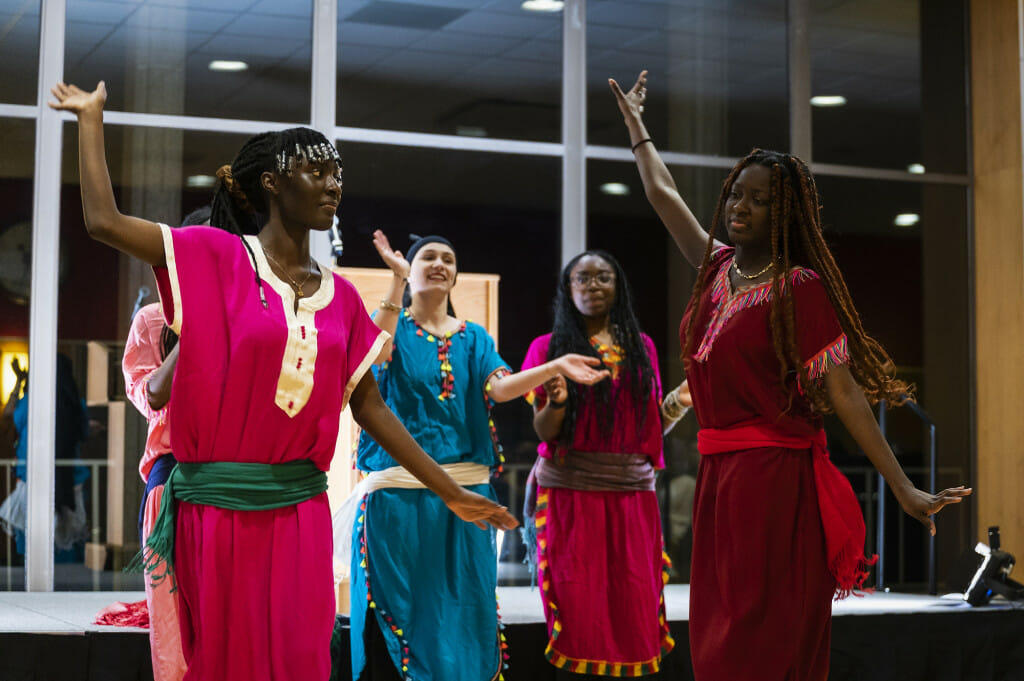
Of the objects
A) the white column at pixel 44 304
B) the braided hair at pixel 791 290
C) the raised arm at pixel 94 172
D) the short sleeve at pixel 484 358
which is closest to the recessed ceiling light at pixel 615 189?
the white column at pixel 44 304

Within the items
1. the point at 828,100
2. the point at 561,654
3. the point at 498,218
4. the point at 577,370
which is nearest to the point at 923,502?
the point at 577,370

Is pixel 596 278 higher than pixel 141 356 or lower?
higher

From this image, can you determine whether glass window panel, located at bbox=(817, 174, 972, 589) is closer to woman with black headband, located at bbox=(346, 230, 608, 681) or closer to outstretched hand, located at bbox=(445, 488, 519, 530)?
woman with black headband, located at bbox=(346, 230, 608, 681)

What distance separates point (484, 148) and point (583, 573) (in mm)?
3896

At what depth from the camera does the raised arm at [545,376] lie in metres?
3.56

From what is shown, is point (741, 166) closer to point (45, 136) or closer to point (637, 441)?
point (637, 441)

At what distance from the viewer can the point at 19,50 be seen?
6.80 metres

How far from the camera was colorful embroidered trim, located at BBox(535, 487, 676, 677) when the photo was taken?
436cm

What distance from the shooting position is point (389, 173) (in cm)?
743

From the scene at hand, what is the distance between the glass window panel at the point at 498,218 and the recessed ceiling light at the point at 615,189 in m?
0.35

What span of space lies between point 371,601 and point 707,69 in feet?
17.5

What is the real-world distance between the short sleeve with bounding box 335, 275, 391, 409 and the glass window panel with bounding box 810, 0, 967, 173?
21.5 feet

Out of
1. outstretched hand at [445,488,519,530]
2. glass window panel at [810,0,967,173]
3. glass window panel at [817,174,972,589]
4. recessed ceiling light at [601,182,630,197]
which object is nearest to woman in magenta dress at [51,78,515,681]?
outstretched hand at [445,488,519,530]

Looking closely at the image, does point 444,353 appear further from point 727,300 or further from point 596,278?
point 727,300
